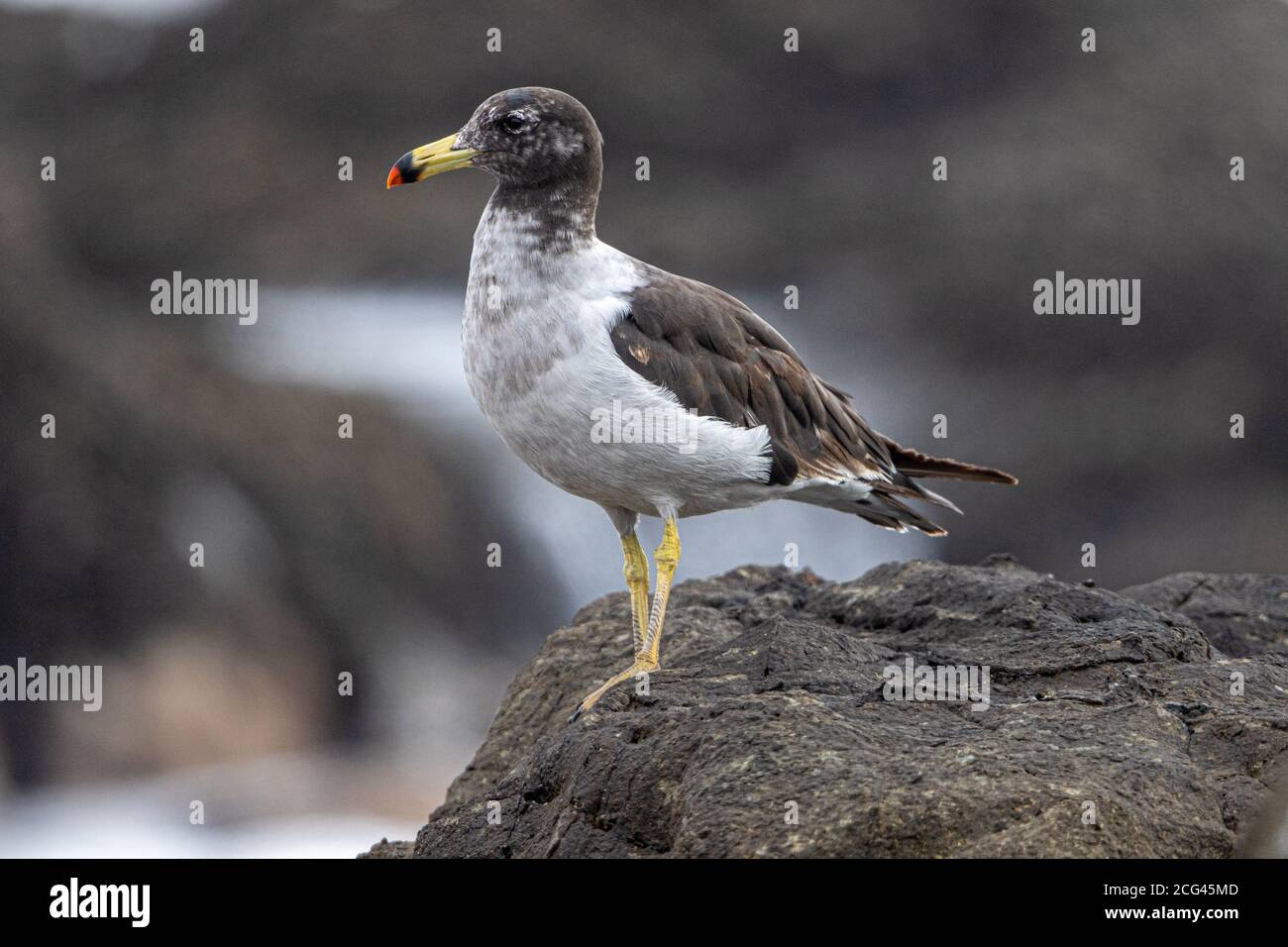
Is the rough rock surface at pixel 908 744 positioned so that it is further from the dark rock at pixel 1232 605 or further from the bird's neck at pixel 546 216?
the bird's neck at pixel 546 216

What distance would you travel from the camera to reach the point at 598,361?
6.37 m

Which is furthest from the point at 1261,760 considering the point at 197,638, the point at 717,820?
the point at 197,638

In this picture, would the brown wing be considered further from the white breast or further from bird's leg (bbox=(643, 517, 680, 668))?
bird's leg (bbox=(643, 517, 680, 668))

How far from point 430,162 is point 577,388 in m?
1.34

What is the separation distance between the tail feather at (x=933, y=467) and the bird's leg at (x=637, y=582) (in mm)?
1585

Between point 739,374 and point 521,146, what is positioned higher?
point 521,146

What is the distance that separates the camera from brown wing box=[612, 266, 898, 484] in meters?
6.63

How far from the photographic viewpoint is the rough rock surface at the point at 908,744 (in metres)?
4.91

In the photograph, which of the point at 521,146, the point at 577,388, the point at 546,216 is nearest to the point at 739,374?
the point at 577,388

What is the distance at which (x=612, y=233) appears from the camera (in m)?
22.7

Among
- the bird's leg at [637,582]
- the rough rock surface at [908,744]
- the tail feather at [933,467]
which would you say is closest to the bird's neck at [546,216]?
the bird's leg at [637,582]

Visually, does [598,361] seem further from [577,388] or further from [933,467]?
[933,467]

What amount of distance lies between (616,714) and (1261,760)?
2.57 metres

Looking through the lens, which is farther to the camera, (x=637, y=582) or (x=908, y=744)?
(x=637, y=582)
